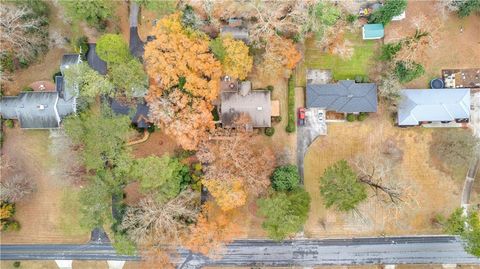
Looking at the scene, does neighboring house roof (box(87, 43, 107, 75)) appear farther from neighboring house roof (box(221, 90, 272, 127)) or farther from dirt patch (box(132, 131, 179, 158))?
neighboring house roof (box(221, 90, 272, 127))

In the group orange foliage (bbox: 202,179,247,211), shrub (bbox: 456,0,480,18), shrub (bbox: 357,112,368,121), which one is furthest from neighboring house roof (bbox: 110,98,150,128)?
shrub (bbox: 456,0,480,18)

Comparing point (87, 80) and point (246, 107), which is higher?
point (87, 80)

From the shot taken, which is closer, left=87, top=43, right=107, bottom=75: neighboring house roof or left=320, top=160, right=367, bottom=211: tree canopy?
left=320, top=160, right=367, bottom=211: tree canopy

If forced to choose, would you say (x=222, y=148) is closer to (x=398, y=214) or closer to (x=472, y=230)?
(x=398, y=214)

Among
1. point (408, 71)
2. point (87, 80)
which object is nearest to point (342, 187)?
point (408, 71)

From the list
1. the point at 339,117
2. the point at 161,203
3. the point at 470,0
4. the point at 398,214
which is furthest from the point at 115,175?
the point at 470,0

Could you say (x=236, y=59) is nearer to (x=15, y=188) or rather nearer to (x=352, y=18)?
(x=352, y=18)

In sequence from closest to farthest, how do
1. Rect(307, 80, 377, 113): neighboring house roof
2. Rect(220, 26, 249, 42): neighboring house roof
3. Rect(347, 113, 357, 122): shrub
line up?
Rect(220, 26, 249, 42): neighboring house roof → Rect(307, 80, 377, 113): neighboring house roof → Rect(347, 113, 357, 122): shrub

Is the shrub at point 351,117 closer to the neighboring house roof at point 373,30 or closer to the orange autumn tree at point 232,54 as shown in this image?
the neighboring house roof at point 373,30
